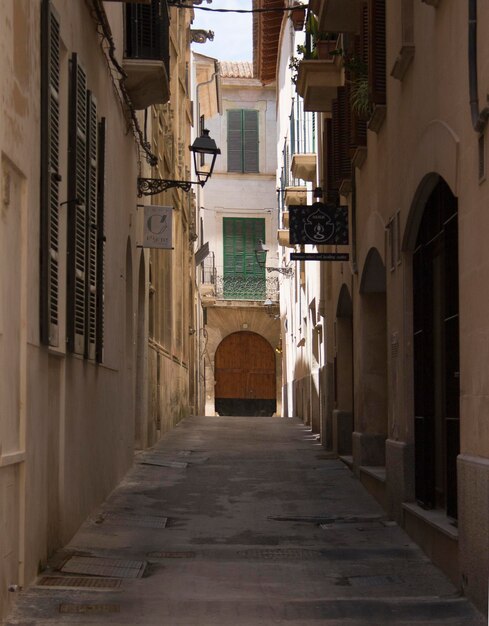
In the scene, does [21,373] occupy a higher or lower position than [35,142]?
lower

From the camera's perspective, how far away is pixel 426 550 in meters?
9.94

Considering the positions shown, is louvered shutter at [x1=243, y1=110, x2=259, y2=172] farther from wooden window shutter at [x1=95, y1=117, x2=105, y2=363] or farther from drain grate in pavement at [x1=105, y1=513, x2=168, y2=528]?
drain grate in pavement at [x1=105, y1=513, x2=168, y2=528]

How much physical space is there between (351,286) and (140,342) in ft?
13.0

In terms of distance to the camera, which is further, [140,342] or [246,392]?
[246,392]

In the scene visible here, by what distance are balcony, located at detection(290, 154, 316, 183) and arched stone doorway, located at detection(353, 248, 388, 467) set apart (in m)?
9.17

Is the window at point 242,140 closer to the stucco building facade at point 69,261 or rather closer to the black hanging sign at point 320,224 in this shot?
the stucco building facade at point 69,261

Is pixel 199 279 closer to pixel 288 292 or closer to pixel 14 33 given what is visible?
pixel 288 292

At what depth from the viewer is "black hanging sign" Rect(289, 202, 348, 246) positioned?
16.1 metres

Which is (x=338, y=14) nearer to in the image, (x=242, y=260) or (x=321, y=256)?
(x=321, y=256)

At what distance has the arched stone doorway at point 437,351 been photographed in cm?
923

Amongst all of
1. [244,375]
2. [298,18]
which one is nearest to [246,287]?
[244,375]

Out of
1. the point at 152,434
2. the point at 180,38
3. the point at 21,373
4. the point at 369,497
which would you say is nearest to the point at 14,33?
the point at 21,373

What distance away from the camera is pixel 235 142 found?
147 ft

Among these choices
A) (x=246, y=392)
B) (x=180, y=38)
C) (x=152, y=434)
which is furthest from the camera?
(x=246, y=392)
